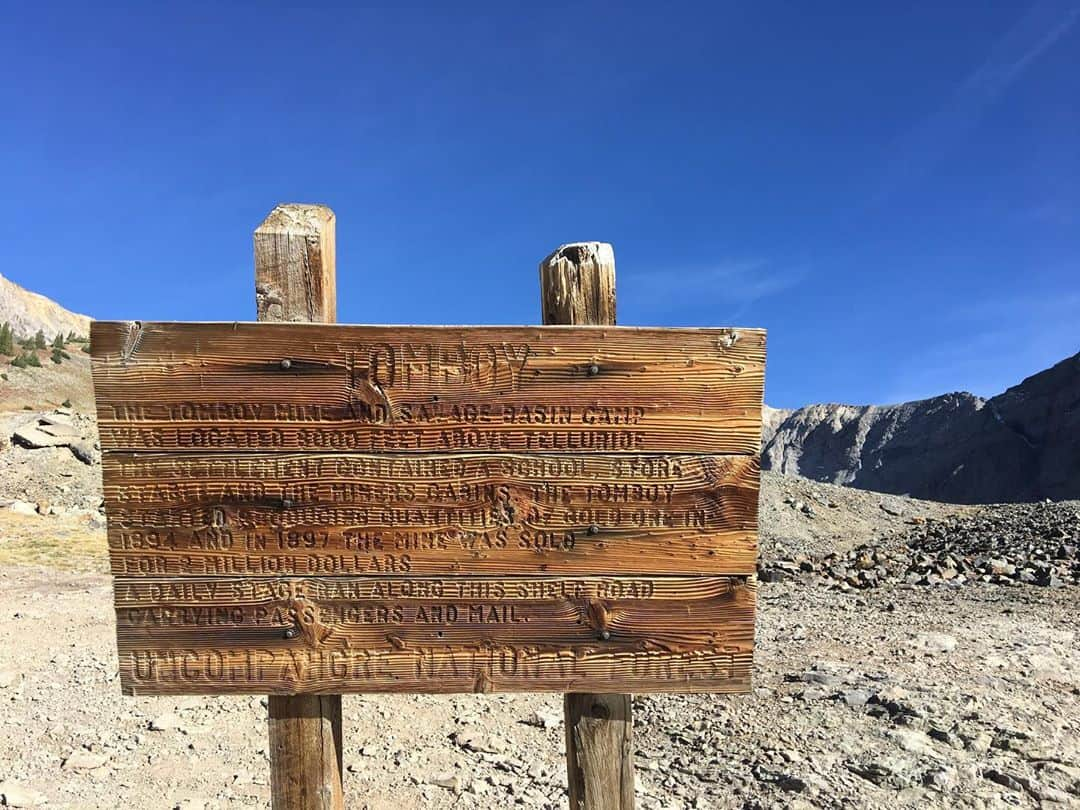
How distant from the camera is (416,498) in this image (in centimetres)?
234

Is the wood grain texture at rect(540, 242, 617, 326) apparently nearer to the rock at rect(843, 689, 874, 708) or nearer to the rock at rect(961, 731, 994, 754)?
the rock at rect(961, 731, 994, 754)

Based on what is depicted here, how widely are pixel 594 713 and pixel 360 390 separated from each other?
1321 mm

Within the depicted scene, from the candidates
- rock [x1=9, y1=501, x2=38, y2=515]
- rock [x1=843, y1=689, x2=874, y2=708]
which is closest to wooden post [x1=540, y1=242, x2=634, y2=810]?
rock [x1=843, y1=689, x2=874, y2=708]

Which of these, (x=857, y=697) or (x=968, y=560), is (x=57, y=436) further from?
(x=968, y=560)

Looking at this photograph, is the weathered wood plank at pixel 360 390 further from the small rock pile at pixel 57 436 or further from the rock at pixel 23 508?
the small rock pile at pixel 57 436

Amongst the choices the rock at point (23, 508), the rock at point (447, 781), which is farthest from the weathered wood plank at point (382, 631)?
the rock at point (23, 508)

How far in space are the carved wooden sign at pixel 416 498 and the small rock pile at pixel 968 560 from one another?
32.5 ft

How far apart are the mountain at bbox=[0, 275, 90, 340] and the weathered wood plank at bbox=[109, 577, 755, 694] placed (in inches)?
3164

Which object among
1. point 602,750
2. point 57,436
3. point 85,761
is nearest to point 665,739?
point 602,750

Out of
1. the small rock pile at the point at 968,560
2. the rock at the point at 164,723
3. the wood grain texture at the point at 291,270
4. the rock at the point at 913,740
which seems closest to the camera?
the wood grain texture at the point at 291,270

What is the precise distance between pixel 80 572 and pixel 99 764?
7660 mm

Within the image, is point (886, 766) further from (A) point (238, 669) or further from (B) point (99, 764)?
(B) point (99, 764)

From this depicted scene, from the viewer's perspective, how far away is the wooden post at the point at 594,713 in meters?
2.50

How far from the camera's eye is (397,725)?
5.21m
